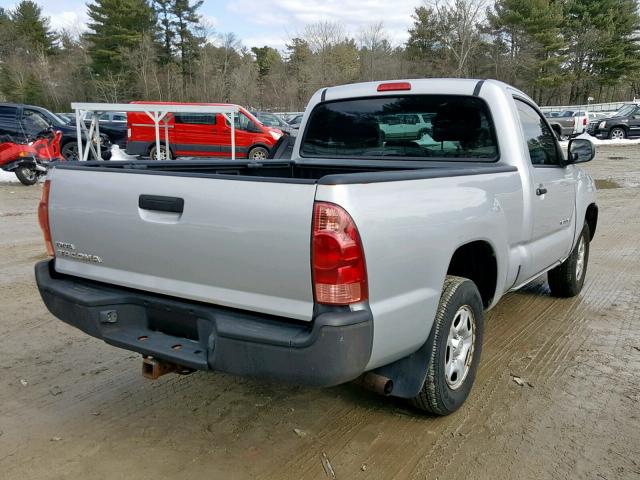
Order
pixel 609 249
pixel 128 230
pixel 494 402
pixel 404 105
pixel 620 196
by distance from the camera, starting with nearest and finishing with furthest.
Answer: pixel 128 230
pixel 494 402
pixel 404 105
pixel 609 249
pixel 620 196

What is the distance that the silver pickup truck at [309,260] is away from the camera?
2322 millimetres

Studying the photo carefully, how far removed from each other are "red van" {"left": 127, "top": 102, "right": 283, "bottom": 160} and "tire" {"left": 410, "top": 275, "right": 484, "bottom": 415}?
15.3 metres

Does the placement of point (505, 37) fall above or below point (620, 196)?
above

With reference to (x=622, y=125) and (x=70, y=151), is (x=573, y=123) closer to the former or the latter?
(x=622, y=125)

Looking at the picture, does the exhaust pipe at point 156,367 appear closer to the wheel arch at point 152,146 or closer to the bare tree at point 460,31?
the wheel arch at point 152,146

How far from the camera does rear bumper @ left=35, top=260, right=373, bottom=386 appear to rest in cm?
231

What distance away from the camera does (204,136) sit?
18359mm

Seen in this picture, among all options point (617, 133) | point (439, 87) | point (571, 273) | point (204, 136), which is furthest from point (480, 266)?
point (617, 133)

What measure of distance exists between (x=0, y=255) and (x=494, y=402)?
251 inches

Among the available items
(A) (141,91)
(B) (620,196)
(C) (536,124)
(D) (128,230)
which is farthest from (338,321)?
(A) (141,91)

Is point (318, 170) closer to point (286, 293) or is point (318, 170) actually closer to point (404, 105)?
point (404, 105)

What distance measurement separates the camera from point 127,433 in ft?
10.2

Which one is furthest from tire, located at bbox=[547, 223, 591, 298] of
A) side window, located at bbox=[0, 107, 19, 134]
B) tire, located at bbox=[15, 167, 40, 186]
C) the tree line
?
the tree line

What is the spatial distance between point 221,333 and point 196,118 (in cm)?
1681
